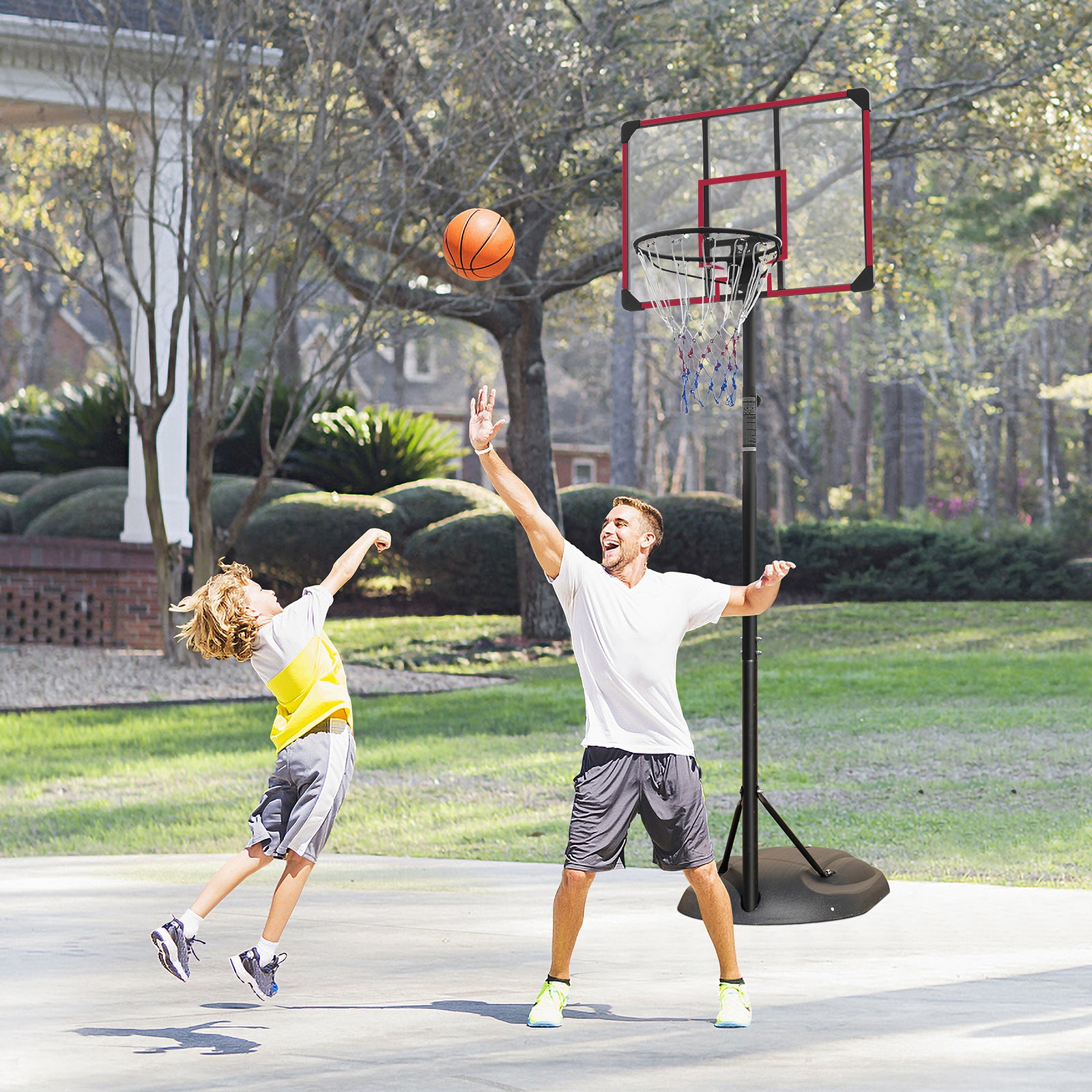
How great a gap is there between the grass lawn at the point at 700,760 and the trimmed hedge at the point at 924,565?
16.6 feet

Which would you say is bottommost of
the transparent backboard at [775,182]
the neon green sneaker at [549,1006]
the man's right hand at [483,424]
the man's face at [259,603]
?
the neon green sneaker at [549,1006]

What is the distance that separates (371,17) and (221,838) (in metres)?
9.03

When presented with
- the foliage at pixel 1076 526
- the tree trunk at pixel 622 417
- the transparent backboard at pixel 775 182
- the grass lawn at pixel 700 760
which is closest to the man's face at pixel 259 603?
the transparent backboard at pixel 775 182

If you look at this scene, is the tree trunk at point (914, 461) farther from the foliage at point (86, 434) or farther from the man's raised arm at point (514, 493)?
the man's raised arm at point (514, 493)

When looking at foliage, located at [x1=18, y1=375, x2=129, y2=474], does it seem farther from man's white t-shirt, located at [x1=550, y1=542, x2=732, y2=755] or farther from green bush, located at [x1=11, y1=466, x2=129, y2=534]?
man's white t-shirt, located at [x1=550, y1=542, x2=732, y2=755]

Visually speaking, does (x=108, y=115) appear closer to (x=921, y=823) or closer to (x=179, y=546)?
(x=179, y=546)

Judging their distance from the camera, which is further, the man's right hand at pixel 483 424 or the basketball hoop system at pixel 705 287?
the basketball hoop system at pixel 705 287

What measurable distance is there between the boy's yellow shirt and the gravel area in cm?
889

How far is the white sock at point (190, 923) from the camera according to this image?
5000 mm

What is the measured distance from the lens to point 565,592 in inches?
200

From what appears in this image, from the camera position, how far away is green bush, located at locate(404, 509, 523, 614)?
20.6 m

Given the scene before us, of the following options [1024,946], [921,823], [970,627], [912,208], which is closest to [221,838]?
[921,823]

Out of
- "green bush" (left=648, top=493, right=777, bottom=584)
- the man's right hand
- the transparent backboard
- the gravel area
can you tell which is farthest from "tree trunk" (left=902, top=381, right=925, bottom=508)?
the man's right hand

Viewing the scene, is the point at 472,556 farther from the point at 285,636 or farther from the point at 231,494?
the point at 285,636
